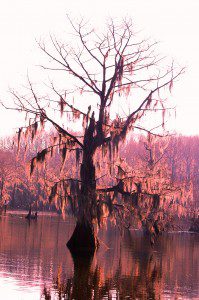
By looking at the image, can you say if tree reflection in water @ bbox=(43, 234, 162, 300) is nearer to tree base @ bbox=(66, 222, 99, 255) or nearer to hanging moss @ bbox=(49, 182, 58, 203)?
tree base @ bbox=(66, 222, 99, 255)

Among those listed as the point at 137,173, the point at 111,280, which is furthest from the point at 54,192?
the point at 111,280

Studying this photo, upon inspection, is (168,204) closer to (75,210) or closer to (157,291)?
(75,210)

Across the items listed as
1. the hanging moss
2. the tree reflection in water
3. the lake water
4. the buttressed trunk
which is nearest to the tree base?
the buttressed trunk

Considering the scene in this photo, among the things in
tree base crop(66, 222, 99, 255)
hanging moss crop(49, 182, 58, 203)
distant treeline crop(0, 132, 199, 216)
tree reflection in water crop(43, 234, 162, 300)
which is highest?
distant treeline crop(0, 132, 199, 216)

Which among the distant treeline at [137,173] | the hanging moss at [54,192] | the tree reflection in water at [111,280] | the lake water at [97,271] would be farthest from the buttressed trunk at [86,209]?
the tree reflection in water at [111,280]

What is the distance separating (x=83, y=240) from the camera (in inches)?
1275

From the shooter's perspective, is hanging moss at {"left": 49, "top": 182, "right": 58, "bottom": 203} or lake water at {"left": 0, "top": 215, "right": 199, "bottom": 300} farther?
hanging moss at {"left": 49, "top": 182, "right": 58, "bottom": 203}

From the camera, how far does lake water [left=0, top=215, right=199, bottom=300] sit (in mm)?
19359

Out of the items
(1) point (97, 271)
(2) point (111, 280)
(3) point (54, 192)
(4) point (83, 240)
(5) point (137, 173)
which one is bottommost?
(2) point (111, 280)

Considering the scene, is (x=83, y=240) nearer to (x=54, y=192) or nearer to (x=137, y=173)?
(x=54, y=192)

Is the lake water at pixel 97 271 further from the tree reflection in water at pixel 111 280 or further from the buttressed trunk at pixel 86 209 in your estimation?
the buttressed trunk at pixel 86 209

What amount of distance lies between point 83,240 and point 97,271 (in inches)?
298

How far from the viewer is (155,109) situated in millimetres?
34625

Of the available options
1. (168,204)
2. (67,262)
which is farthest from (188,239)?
(67,262)
